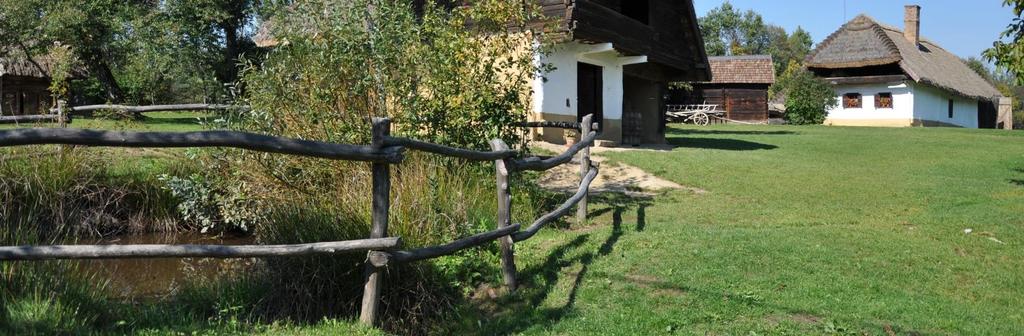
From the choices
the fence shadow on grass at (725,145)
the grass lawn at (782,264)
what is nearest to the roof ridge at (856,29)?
the fence shadow on grass at (725,145)

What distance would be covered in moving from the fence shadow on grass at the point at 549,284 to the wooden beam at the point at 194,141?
5.22ft

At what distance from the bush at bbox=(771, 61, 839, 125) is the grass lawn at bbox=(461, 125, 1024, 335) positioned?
1079 inches

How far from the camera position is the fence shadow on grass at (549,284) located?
221 inches

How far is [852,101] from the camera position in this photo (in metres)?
42.3

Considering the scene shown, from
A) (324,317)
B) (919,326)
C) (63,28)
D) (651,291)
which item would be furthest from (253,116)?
(63,28)

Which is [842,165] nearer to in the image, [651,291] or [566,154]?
[566,154]

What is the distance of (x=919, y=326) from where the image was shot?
5.33 metres

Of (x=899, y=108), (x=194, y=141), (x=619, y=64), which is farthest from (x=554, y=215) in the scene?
(x=899, y=108)

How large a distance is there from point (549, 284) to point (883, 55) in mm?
38822

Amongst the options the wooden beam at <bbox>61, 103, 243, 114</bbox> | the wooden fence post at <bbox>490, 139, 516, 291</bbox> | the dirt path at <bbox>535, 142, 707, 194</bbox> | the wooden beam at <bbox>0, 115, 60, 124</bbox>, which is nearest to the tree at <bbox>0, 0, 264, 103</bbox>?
the wooden beam at <bbox>0, 115, 60, 124</bbox>

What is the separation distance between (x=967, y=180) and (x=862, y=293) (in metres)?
9.39

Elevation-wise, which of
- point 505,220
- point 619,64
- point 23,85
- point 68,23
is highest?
point 68,23

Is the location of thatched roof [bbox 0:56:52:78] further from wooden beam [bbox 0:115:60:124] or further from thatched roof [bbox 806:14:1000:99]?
thatched roof [bbox 806:14:1000:99]

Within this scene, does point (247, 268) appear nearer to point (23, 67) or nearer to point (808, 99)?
point (23, 67)
